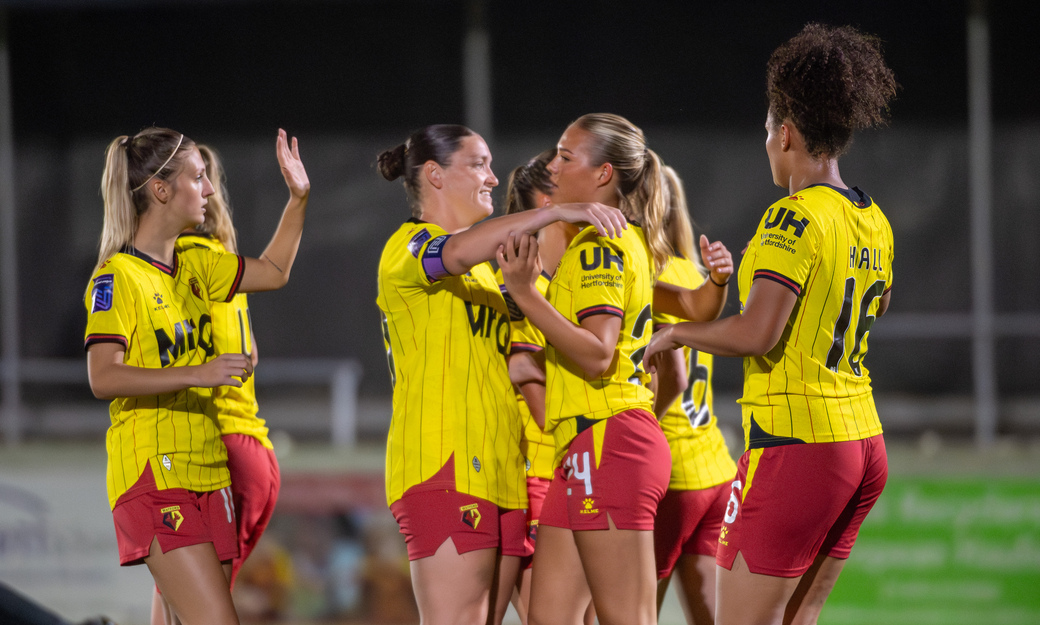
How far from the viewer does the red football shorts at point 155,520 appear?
8.57ft

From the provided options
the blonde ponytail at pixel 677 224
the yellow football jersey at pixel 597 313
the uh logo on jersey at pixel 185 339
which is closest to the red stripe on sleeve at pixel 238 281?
the uh logo on jersey at pixel 185 339

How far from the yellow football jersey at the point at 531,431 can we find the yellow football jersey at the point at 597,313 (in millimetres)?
220

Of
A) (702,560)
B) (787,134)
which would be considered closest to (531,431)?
(702,560)

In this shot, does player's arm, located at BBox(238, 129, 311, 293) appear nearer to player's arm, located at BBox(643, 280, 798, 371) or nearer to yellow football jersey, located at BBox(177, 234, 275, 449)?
yellow football jersey, located at BBox(177, 234, 275, 449)

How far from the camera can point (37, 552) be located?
18.0ft

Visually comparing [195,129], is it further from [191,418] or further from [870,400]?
[870,400]

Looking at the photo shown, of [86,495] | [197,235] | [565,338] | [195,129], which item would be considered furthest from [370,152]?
[565,338]

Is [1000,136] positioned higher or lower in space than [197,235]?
higher

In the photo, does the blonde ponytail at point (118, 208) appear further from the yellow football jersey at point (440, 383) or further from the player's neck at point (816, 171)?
the player's neck at point (816, 171)

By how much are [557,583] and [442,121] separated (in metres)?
5.11

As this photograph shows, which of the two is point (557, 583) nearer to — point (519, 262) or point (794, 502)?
point (794, 502)

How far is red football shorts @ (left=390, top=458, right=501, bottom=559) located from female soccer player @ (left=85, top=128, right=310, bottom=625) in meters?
0.55

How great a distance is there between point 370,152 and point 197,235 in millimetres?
4140

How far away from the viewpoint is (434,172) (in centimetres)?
271
